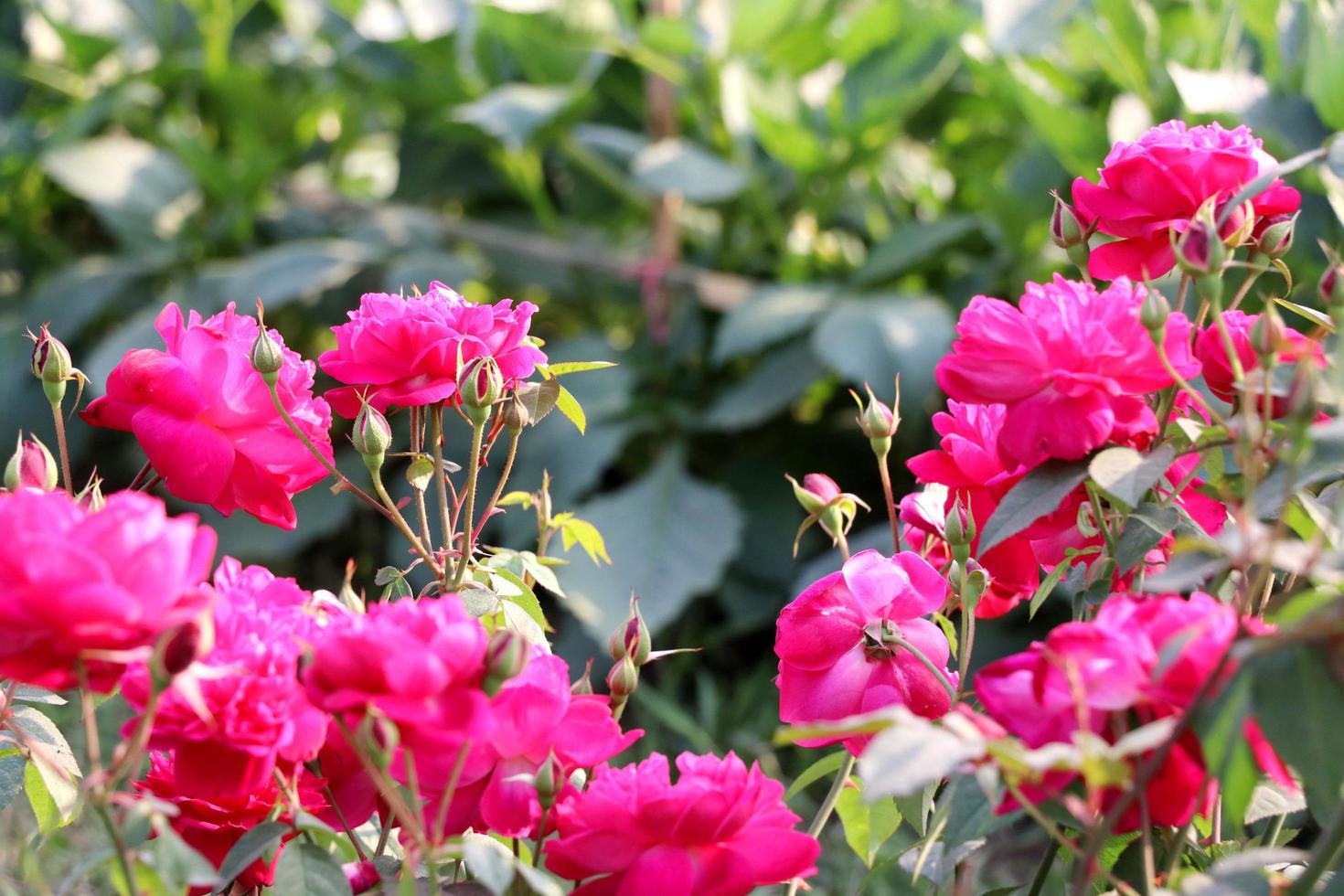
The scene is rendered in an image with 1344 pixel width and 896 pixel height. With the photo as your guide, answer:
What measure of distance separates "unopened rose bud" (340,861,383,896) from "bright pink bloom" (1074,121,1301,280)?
0.26 meters

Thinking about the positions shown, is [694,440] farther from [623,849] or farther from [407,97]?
[623,849]

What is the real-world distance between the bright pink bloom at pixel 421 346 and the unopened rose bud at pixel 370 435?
0.01 meters

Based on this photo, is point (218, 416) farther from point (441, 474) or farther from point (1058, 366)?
point (1058, 366)

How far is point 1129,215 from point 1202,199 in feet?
0.06

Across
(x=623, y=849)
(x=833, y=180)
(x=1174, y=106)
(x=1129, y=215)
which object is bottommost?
(x=833, y=180)

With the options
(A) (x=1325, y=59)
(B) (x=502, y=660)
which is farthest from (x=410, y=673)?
(A) (x=1325, y=59)

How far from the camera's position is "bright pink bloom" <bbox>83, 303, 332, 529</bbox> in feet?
1.27

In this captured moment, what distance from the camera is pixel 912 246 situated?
1475 millimetres

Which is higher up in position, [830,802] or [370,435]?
[370,435]

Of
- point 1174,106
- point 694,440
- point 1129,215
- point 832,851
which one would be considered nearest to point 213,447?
point 1129,215

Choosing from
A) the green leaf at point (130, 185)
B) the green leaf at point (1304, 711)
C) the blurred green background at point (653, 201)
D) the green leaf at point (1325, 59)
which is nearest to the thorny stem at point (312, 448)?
the green leaf at point (1304, 711)

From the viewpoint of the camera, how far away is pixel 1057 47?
5.52ft

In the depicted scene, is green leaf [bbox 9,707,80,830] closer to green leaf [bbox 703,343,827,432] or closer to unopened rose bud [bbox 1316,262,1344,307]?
unopened rose bud [bbox 1316,262,1344,307]

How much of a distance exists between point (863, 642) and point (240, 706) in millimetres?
170
